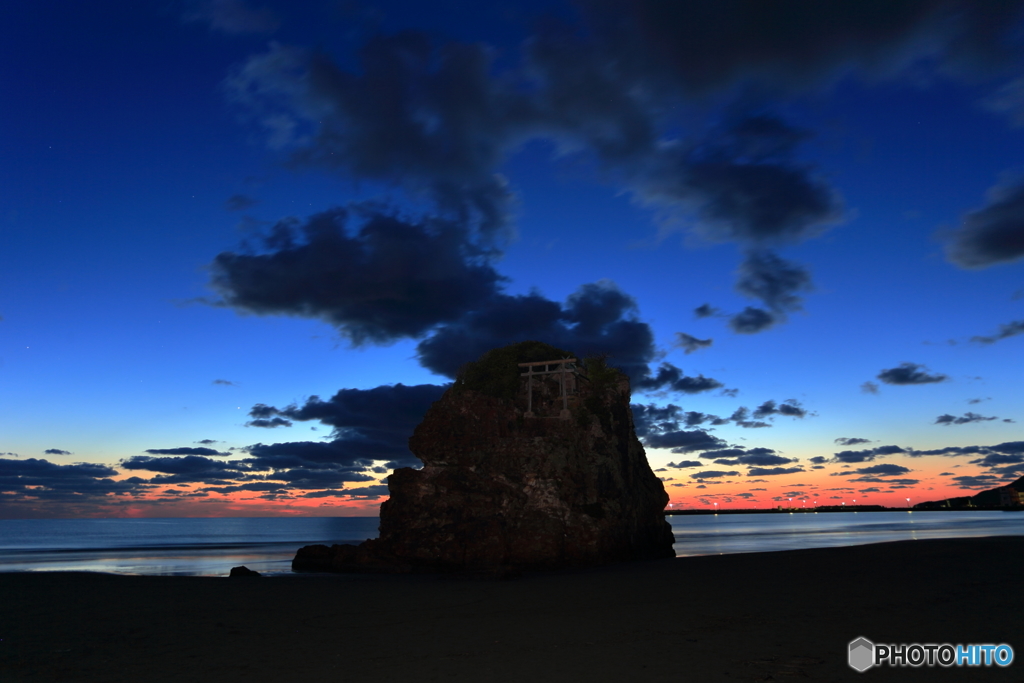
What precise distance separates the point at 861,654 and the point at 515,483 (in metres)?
25.2

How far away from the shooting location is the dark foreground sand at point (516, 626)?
11.5m

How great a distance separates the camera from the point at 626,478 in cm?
3991

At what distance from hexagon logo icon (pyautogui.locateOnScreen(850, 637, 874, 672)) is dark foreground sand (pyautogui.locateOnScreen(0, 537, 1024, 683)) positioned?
24 centimetres

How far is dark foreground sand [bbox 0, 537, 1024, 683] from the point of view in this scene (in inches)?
451

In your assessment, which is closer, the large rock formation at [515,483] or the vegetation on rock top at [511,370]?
the large rock formation at [515,483]

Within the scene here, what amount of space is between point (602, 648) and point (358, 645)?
583 cm

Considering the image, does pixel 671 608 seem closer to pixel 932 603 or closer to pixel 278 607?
pixel 932 603

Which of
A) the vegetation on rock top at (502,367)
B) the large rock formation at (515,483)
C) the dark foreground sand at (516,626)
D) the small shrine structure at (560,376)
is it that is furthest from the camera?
the vegetation on rock top at (502,367)

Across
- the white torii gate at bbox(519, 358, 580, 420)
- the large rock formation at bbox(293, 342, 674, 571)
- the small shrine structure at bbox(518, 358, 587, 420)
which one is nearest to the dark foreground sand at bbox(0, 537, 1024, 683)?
the large rock formation at bbox(293, 342, 674, 571)

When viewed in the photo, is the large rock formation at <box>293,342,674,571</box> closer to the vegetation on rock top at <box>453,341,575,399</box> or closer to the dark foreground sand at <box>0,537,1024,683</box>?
the vegetation on rock top at <box>453,341,575,399</box>

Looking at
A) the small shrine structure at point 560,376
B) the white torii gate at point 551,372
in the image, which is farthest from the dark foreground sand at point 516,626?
the small shrine structure at point 560,376

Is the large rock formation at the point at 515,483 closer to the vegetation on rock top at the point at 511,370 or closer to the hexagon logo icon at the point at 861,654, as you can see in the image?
the vegetation on rock top at the point at 511,370

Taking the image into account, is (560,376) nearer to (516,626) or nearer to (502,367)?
(502,367)

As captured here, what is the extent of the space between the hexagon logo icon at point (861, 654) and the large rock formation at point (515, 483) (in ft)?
71.5
